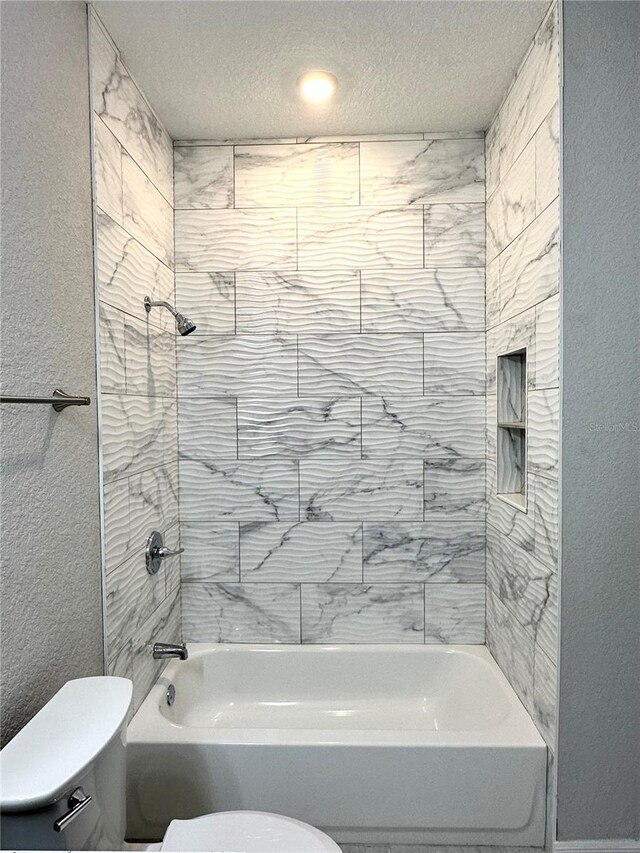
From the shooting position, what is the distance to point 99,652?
1.68m

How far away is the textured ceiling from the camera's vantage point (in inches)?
67.1

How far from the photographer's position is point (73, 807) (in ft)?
3.37

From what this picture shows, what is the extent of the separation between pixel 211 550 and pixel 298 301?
3.84 feet

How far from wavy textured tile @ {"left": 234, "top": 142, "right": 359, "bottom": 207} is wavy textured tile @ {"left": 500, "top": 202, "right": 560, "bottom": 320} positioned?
0.76 meters

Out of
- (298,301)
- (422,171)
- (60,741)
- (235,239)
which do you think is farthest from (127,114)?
(60,741)

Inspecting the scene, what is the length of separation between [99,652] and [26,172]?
1309 millimetres

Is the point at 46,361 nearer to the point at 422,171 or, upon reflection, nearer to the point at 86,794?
the point at 86,794

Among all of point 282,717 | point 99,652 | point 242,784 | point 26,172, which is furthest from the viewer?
point 282,717

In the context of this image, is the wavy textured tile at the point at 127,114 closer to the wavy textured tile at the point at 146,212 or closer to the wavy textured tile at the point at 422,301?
the wavy textured tile at the point at 146,212

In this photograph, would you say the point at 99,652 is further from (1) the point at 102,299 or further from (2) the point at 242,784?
(1) the point at 102,299

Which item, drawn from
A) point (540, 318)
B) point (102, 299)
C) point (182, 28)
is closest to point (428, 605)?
point (540, 318)

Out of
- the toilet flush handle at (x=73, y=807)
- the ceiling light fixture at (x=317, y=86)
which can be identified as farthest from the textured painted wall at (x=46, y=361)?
the ceiling light fixture at (x=317, y=86)

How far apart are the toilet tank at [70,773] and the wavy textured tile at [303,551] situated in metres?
1.21

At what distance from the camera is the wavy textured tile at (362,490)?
2.50 meters
